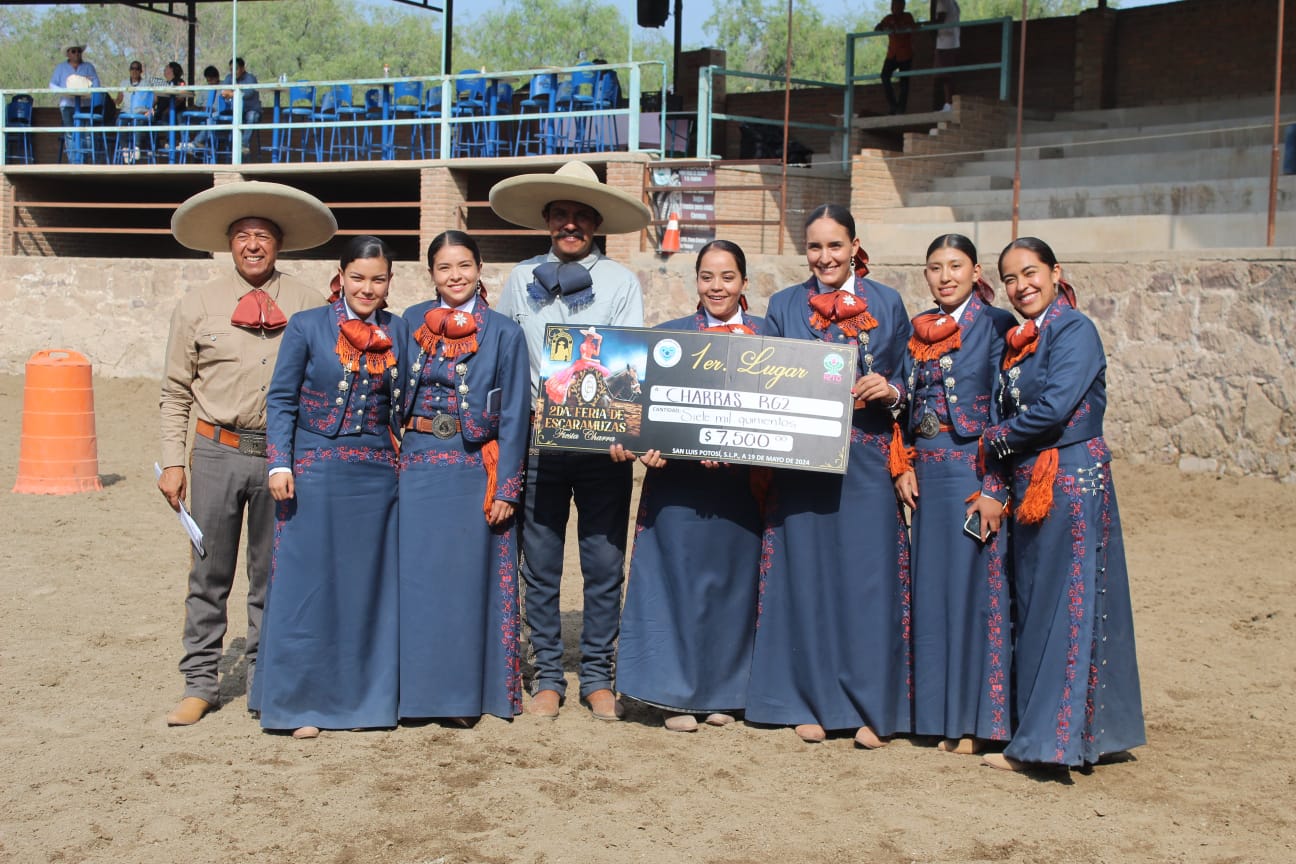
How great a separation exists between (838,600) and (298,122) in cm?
1789

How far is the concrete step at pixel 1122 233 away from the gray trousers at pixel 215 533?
7717 millimetres

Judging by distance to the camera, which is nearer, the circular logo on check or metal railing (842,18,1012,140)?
the circular logo on check

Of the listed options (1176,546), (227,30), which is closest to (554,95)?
(1176,546)

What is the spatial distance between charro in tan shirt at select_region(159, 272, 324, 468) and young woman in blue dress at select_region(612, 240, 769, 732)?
1647 mm

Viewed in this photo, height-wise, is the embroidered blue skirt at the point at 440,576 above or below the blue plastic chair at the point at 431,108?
below

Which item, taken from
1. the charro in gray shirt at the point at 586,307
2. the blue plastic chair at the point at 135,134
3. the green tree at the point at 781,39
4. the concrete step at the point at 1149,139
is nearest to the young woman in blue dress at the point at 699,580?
the charro in gray shirt at the point at 586,307

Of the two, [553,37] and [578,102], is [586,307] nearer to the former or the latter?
[578,102]

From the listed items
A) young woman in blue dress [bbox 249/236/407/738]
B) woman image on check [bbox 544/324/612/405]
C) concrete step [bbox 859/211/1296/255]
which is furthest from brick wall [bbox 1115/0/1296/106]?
young woman in blue dress [bbox 249/236/407/738]

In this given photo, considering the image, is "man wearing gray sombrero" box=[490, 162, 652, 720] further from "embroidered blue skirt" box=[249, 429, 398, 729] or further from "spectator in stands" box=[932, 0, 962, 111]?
"spectator in stands" box=[932, 0, 962, 111]

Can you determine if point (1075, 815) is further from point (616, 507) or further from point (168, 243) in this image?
point (168, 243)

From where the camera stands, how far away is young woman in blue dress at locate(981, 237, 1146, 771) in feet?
16.2

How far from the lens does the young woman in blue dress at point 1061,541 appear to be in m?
4.93

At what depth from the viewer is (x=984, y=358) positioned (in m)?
5.28

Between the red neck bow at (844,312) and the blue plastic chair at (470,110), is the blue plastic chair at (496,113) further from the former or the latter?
the red neck bow at (844,312)
